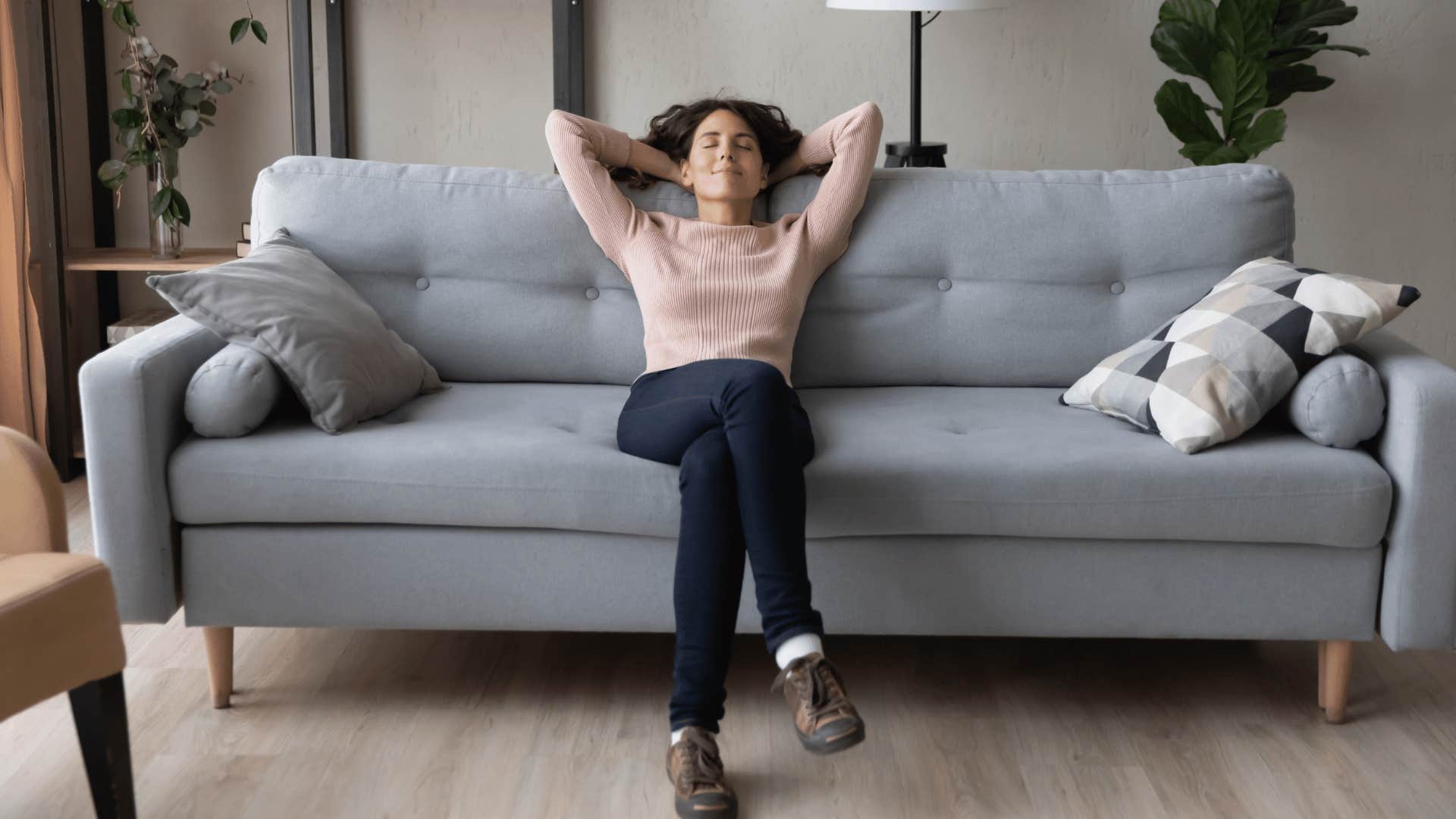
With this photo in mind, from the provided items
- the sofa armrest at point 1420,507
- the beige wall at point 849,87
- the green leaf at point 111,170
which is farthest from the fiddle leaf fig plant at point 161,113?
the sofa armrest at point 1420,507

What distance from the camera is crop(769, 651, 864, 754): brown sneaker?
5.91 ft

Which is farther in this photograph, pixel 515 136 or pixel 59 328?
pixel 515 136

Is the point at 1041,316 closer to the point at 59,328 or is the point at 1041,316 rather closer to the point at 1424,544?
the point at 1424,544

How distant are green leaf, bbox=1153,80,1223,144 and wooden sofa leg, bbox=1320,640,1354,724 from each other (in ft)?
5.54

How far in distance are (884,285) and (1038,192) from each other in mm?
338

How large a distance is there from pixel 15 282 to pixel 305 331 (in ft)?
4.66

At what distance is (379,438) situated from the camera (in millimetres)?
2102

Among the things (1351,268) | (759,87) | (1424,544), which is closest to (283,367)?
(1424,544)

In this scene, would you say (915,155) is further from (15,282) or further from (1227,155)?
(15,282)

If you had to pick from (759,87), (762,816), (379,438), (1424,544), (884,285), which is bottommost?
(762,816)

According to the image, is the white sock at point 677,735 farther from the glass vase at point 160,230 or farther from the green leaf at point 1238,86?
the green leaf at point 1238,86

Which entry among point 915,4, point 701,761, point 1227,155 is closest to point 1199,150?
point 1227,155

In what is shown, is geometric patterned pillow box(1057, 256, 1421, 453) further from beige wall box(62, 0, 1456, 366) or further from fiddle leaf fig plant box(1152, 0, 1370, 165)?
beige wall box(62, 0, 1456, 366)

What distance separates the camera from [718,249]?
2.43 meters
